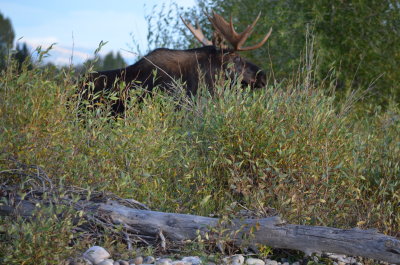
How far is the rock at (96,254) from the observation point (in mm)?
3885

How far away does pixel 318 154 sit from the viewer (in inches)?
209

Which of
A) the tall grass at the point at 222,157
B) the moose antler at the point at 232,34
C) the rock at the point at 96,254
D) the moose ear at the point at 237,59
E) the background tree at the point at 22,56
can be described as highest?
the moose antler at the point at 232,34

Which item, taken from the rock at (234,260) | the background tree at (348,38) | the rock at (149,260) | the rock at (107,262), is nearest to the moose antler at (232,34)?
the background tree at (348,38)

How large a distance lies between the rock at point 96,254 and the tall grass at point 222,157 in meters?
0.65

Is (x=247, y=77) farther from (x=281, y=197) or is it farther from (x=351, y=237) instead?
(x=351, y=237)

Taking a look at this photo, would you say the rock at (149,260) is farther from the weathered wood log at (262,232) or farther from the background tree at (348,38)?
the background tree at (348,38)

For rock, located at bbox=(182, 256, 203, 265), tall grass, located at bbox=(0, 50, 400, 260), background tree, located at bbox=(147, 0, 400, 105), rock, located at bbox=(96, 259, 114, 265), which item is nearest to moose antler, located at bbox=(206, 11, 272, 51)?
background tree, located at bbox=(147, 0, 400, 105)

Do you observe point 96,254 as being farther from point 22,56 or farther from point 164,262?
point 22,56

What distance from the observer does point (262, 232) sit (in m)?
4.23

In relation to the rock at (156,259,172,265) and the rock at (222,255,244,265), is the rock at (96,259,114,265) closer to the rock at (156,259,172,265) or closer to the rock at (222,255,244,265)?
the rock at (156,259,172,265)

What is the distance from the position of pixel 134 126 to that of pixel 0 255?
199cm

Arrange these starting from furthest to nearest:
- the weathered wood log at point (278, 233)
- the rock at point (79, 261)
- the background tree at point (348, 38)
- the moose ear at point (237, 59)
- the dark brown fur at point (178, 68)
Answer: the background tree at point (348, 38) < the moose ear at point (237, 59) < the dark brown fur at point (178, 68) < the weathered wood log at point (278, 233) < the rock at point (79, 261)

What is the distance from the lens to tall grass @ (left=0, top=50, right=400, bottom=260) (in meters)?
4.64

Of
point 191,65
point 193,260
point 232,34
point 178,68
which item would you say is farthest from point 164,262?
point 232,34
